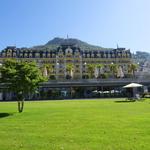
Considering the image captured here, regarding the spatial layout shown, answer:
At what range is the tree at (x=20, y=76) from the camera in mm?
30391

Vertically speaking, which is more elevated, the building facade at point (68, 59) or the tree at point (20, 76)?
the building facade at point (68, 59)

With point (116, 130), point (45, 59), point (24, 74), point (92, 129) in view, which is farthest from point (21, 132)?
point (45, 59)

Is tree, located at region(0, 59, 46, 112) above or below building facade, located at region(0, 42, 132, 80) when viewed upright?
below

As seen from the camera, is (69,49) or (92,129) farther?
(69,49)

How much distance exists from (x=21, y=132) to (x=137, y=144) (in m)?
6.55

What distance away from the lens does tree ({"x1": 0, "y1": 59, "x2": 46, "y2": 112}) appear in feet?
99.7

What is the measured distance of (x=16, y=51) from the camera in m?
145

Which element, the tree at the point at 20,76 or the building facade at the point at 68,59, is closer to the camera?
the tree at the point at 20,76

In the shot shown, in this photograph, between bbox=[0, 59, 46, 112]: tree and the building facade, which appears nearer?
bbox=[0, 59, 46, 112]: tree

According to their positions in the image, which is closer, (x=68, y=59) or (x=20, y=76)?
(x=20, y=76)

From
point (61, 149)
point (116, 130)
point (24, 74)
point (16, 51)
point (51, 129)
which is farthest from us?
point (16, 51)

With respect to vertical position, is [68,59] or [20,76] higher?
[68,59]

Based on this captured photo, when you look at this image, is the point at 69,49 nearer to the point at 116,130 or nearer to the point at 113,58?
the point at 113,58

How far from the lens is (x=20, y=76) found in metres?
30.4
